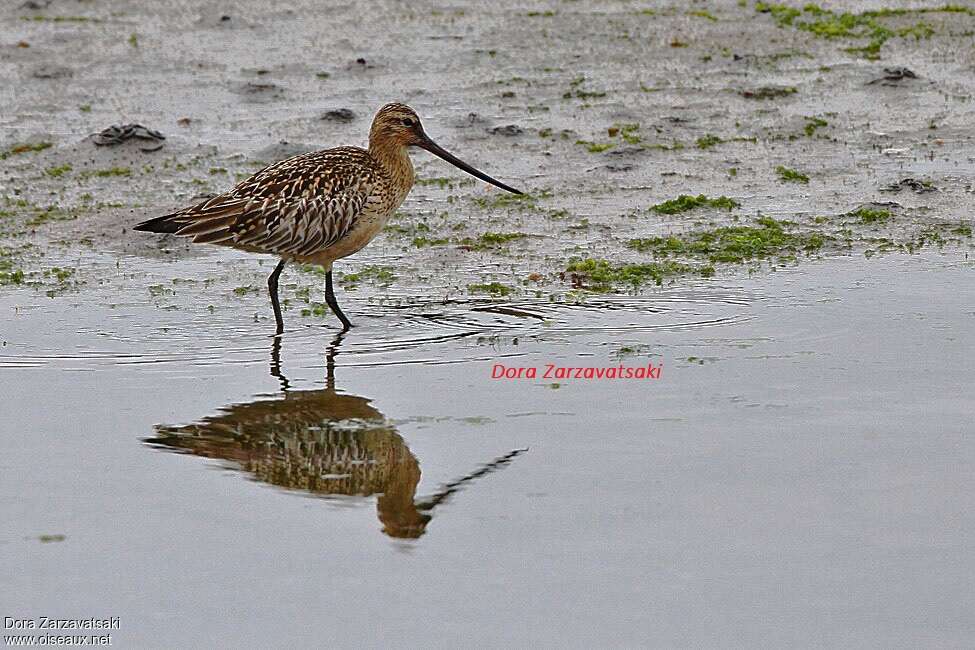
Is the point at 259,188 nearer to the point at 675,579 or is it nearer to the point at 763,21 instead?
the point at 675,579

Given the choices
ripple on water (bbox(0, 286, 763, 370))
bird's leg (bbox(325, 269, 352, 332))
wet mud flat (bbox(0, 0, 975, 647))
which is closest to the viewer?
wet mud flat (bbox(0, 0, 975, 647))

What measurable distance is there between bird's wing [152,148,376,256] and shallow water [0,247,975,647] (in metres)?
0.41

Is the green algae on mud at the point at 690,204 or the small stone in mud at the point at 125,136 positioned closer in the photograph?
the green algae on mud at the point at 690,204

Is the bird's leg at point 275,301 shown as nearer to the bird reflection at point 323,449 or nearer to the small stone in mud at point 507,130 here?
the bird reflection at point 323,449

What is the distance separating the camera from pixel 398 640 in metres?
4.81

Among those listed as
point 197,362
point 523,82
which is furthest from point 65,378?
point 523,82

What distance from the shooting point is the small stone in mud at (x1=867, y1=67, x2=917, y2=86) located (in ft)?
40.8

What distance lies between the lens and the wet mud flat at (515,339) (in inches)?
204

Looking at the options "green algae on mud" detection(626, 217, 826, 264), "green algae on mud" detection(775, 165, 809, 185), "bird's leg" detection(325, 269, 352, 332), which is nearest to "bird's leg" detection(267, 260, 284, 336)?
"bird's leg" detection(325, 269, 352, 332)

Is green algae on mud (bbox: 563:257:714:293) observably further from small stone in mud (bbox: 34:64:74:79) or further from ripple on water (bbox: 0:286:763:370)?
small stone in mud (bbox: 34:64:74:79)

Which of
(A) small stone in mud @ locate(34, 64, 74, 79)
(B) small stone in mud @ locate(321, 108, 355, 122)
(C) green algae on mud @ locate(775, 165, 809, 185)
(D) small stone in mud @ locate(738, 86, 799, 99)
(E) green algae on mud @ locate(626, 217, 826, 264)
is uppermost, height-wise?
(A) small stone in mud @ locate(34, 64, 74, 79)

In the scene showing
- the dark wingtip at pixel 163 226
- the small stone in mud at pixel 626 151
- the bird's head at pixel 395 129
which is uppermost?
the bird's head at pixel 395 129

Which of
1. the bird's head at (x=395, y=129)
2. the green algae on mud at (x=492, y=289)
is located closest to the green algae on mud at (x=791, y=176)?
the green algae on mud at (x=492, y=289)

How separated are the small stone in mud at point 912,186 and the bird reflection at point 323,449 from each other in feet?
14.9
